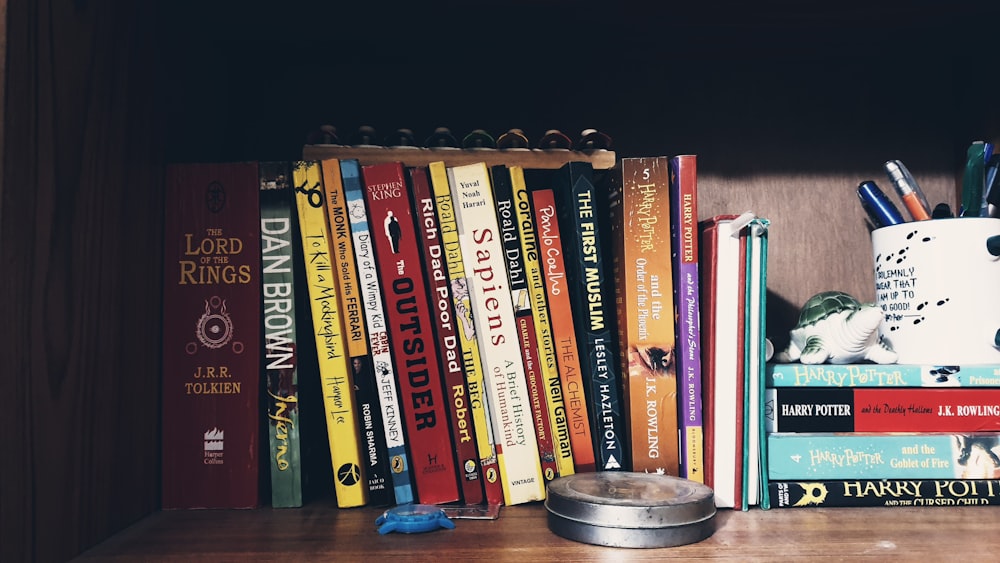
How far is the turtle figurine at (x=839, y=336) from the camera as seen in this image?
0.70 metres

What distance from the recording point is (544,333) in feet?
2.24

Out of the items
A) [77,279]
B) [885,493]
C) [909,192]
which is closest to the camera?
[77,279]

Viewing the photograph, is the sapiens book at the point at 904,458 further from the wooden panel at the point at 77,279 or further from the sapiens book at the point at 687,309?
the wooden panel at the point at 77,279

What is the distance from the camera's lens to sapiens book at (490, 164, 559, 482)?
67 centimetres

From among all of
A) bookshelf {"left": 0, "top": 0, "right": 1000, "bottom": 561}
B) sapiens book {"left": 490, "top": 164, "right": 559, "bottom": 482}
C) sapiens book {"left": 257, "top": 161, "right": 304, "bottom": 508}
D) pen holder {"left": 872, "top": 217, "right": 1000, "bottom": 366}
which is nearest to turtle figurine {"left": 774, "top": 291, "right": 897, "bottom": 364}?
pen holder {"left": 872, "top": 217, "right": 1000, "bottom": 366}

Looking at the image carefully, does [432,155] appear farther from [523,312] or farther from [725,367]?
[725,367]

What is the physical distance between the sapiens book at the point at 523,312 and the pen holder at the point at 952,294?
14.2 inches

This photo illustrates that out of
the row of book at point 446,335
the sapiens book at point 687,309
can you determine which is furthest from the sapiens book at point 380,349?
the sapiens book at point 687,309

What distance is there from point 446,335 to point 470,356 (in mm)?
29

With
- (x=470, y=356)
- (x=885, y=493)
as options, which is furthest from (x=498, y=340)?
(x=885, y=493)

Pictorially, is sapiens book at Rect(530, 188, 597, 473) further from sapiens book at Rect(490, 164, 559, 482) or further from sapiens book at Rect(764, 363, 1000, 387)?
sapiens book at Rect(764, 363, 1000, 387)

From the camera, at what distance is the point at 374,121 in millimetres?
869

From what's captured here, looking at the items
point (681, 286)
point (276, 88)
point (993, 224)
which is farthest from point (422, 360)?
point (993, 224)

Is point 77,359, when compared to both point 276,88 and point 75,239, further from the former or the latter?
point 276,88
